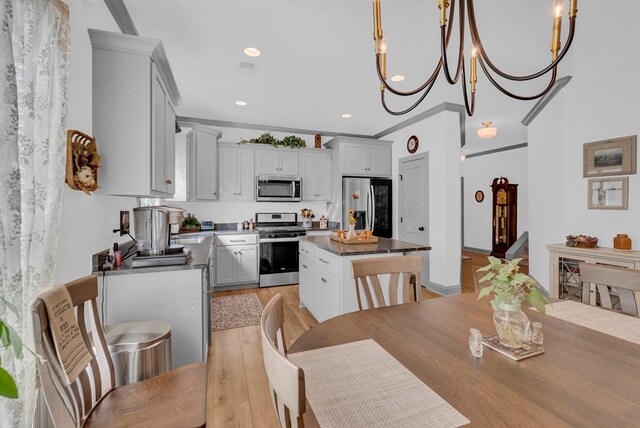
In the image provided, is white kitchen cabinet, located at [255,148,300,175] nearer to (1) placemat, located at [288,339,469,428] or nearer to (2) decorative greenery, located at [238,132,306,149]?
(2) decorative greenery, located at [238,132,306,149]

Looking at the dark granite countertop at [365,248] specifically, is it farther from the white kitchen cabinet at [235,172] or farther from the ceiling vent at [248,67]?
the white kitchen cabinet at [235,172]

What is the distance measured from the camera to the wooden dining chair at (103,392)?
95 cm

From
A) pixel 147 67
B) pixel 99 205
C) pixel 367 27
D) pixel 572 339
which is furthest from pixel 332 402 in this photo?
pixel 367 27

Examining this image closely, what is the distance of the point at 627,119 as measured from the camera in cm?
280

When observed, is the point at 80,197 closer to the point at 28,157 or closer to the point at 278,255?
the point at 28,157

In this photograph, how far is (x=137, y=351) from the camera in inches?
62.4

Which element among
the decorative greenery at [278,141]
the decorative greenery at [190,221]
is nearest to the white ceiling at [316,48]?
the decorative greenery at [278,141]

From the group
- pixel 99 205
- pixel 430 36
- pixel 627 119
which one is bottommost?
pixel 99 205

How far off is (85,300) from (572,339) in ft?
6.55

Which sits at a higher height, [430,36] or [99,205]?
[430,36]

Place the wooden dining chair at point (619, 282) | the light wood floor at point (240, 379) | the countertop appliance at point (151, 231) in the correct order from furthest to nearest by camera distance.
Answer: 1. the countertop appliance at point (151, 231)
2. the light wood floor at point (240, 379)
3. the wooden dining chair at point (619, 282)

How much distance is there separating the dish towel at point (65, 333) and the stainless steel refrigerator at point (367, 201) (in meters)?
4.17

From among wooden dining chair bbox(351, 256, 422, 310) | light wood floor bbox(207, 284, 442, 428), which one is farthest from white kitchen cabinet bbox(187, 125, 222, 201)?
wooden dining chair bbox(351, 256, 422, 310)

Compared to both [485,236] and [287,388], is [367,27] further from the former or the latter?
[485,236]
